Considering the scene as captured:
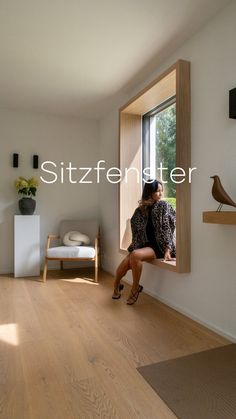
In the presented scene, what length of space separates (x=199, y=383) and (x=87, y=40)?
103 inches

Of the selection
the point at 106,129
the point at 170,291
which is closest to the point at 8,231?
the point at 106,129

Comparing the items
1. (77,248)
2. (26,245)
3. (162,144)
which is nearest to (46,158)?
(26,245)

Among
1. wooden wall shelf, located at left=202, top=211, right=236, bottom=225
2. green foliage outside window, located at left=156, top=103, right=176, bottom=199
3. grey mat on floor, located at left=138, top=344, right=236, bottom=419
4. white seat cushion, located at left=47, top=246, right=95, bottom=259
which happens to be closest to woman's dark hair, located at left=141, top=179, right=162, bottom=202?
green foliage outside window, located at left=156, top=103, right=176, bottom=199

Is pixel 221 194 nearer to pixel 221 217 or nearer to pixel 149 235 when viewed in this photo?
pixel 221 217

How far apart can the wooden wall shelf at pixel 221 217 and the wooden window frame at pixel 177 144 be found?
450mm

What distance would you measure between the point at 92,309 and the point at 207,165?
1.62 m

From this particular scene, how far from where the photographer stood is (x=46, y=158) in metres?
4.38

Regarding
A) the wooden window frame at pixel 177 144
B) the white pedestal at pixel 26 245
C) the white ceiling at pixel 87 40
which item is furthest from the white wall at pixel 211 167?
the white pedestal at pixel 26 245

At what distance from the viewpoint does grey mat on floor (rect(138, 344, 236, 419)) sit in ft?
4.26

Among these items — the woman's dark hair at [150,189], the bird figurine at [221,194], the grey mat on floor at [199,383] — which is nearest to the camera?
the grey mat on floor at [199,383]

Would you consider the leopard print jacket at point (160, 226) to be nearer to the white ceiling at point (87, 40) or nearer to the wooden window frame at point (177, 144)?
the wooden window frame at point (177, 144)

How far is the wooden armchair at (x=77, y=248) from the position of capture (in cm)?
364

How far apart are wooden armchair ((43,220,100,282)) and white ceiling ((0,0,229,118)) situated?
182 centimetres

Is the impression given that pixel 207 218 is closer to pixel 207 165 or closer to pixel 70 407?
pixel 207 165
